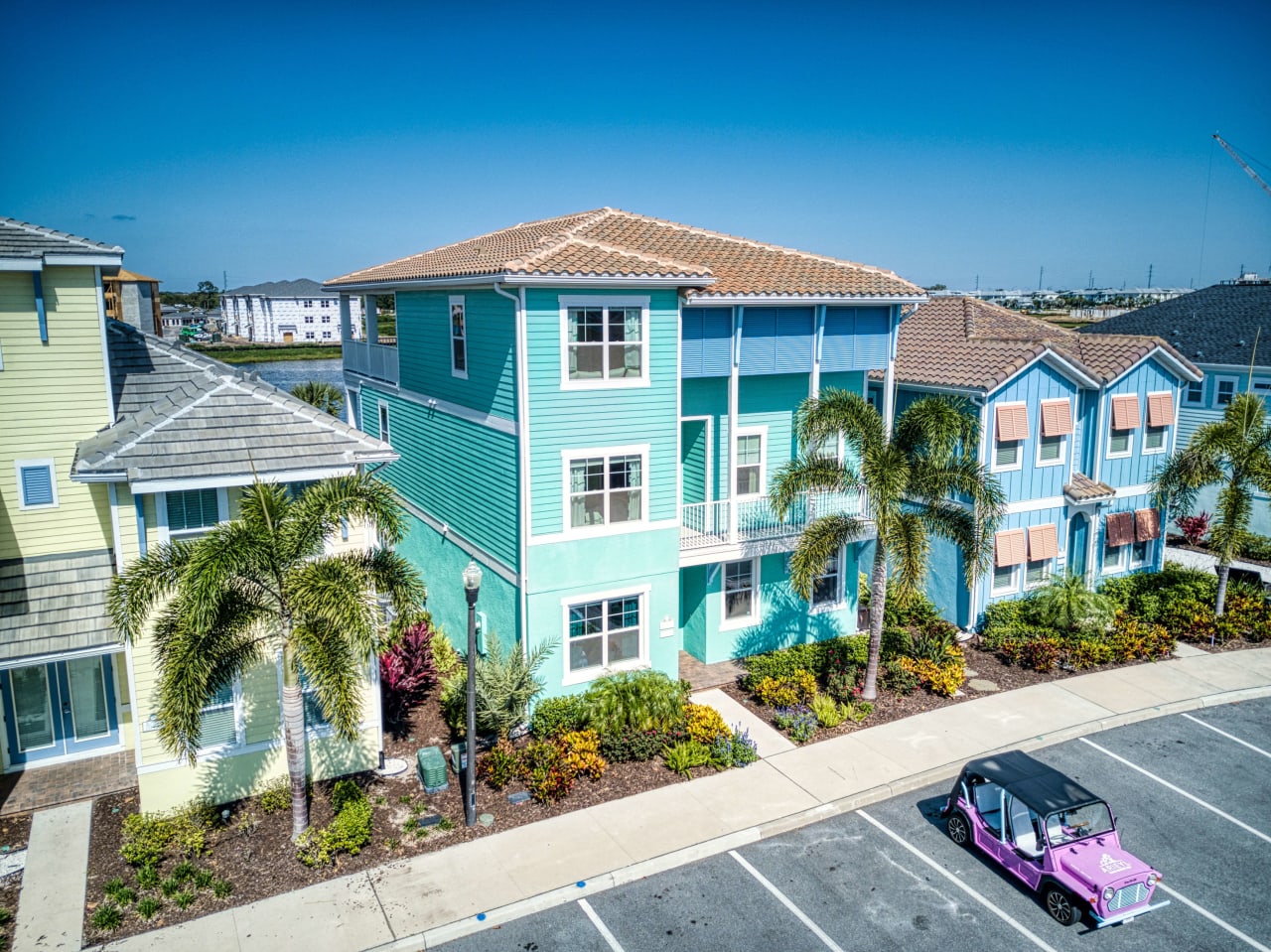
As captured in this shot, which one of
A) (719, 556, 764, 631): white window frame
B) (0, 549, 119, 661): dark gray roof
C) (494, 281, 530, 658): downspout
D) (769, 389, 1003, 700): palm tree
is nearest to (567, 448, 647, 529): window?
(494, 281, 530, 658): downspout

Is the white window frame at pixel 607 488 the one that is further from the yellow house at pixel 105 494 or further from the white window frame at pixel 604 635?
the yellow house at pixel 105 494

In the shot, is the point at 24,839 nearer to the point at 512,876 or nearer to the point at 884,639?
the point at 512,876

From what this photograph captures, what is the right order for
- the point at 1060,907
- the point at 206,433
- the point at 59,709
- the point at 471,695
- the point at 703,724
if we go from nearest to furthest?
1. the point at 1060,907
2. the point at 471,695
3. the point at 206,433
4. the point at 59,709
5. the point at 703,724

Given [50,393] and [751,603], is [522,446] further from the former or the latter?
[50,393]

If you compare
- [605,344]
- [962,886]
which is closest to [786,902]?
[962,886]

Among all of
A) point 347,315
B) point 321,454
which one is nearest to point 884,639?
point 321,454

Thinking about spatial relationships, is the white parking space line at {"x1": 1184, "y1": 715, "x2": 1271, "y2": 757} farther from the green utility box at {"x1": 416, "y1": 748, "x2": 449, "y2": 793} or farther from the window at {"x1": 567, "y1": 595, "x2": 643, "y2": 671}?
the green utility box at {"x1": 416, "y1": 748, "x2": 449, "y2": 793}
